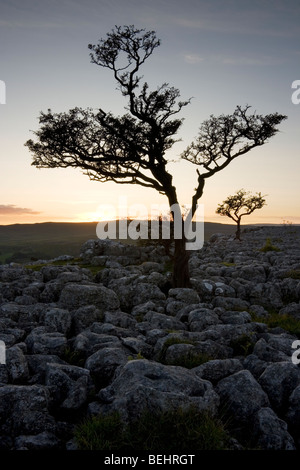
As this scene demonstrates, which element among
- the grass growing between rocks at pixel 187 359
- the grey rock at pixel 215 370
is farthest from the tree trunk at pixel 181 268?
the grey rock at pixel 215 370

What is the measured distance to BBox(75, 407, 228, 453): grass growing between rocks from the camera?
21.7 feet

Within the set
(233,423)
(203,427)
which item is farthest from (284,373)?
(203,427)

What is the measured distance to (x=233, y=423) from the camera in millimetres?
8250

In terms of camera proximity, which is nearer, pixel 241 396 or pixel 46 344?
pixel 241 396

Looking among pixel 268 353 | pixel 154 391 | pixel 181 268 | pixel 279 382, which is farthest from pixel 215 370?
pixel 181 268

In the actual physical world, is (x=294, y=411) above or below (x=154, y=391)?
below

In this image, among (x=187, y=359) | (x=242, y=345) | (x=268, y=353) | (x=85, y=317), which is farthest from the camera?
(x=85, y=317)

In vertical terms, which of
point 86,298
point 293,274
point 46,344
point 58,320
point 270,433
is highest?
point 293,274

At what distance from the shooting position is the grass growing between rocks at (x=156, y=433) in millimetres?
6625

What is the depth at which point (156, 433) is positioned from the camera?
6820mm

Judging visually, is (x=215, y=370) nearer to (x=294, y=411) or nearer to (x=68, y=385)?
(x=294, y=411)

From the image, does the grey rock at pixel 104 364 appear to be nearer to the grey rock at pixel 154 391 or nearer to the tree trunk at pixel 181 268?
the grey rock at pixel 154 391

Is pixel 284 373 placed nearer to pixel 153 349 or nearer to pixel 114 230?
pixel 153 349
